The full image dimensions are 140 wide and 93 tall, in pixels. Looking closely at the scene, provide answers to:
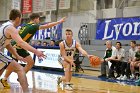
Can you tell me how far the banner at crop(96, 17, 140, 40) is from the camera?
1648cm

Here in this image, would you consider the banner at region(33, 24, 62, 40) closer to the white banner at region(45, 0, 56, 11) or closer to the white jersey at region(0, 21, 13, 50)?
the white banner at region(45, 0, 56, 11)

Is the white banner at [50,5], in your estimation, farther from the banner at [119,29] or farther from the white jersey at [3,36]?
the white jersey at [3,36]

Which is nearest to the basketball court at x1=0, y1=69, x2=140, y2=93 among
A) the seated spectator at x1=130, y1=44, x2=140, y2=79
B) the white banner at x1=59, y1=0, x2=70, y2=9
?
the seated spectator at x1=130, y1=44, x2=140, y2=79

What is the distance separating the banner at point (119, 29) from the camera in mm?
16484

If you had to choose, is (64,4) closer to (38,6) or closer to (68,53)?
(38,6)

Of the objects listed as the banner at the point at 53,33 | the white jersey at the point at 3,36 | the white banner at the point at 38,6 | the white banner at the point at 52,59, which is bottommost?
the white banner at the point at 52,59

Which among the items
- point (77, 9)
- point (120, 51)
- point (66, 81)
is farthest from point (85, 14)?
point (66, 81)

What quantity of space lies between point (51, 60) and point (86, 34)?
578 centimetres

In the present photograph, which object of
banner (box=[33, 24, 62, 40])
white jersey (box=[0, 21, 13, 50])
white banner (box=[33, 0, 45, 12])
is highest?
white banner (box=[33, 0, 45, 12])

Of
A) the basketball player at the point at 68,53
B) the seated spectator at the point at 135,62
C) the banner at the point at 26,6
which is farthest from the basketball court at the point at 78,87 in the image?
the banner at the point at 26,6

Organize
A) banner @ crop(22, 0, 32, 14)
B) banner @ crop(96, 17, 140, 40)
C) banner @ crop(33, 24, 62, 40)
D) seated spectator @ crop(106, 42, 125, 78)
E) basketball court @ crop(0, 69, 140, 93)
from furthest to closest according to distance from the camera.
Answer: banner @ crop(22, 0, 32, 14) → banner @ crop(33, 24, 62, 40) → banner @ crop(96, 17, 140, 40) → seated spectator @ crop(106, 42, 125, 78) → basketball court @ crop(0, 69, 140, 93)

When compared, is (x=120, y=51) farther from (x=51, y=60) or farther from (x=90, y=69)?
(x=90, y=69)

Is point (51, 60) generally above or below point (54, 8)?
below

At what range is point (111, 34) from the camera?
17562 millimetres
